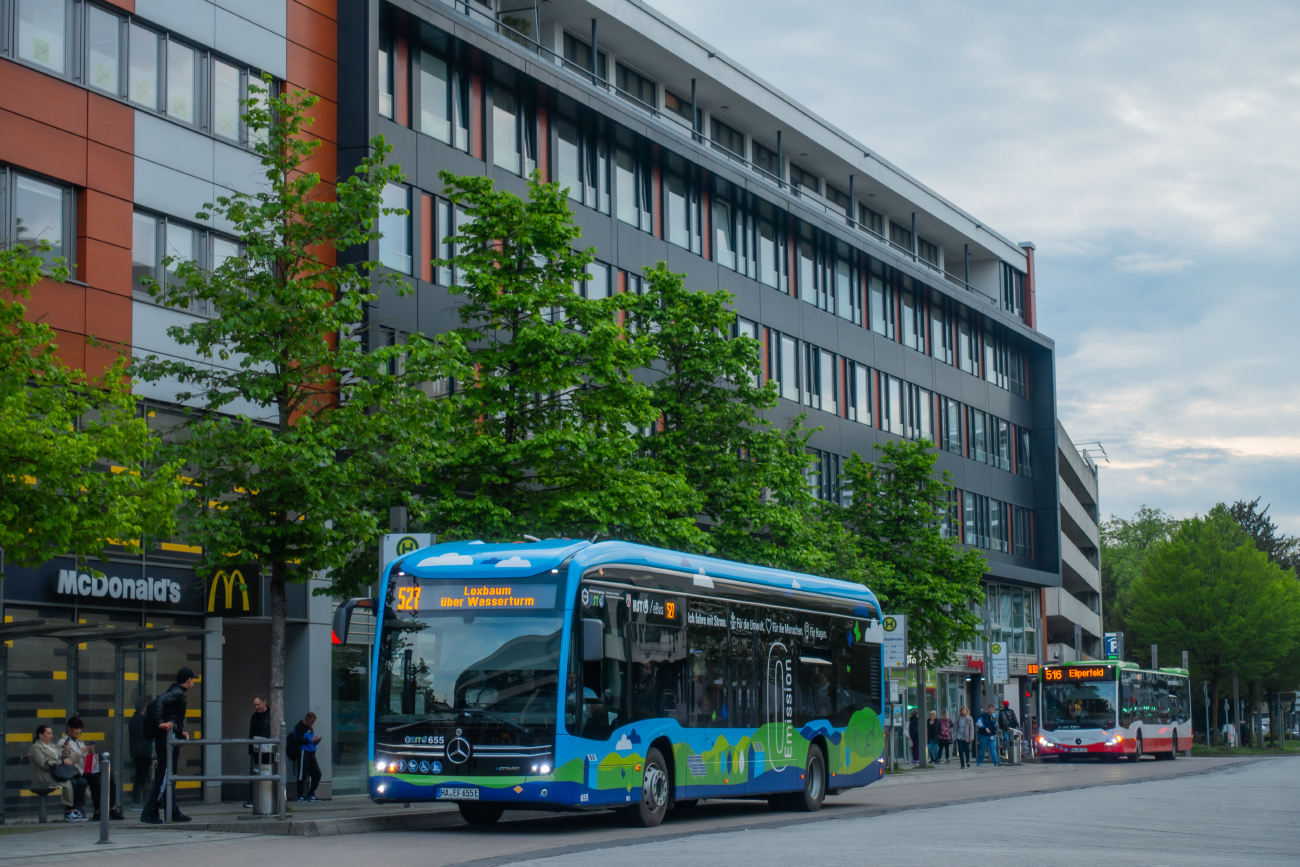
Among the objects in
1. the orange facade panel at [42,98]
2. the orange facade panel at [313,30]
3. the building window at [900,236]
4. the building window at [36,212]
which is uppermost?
the building window at [900,236]

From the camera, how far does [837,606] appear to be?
23.8 metres

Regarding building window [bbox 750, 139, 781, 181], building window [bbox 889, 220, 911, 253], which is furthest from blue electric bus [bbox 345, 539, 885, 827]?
building window [bbox 889, 220, 911, 253]

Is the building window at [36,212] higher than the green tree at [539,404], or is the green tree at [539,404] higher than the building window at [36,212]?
the building window at [36,212]

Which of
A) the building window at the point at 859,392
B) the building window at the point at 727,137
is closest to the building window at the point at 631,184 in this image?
the building window at the point at 727,137

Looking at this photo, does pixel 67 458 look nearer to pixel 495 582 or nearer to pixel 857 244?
pixel 495 582

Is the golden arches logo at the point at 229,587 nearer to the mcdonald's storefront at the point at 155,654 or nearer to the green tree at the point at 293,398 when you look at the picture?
the mcdonald's storefront at the point at 155,654

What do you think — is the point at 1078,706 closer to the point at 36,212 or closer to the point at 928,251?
the point at 928,251

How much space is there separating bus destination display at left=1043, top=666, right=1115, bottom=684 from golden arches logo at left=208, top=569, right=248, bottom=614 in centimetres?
3028

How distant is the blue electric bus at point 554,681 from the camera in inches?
679

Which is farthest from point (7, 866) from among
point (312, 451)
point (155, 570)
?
point (155, 570)

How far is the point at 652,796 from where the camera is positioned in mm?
18562

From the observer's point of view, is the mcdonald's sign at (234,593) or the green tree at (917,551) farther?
the green tree at (917,551)

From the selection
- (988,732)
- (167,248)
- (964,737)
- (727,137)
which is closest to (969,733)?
(964,737)

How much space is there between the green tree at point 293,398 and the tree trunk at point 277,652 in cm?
2
